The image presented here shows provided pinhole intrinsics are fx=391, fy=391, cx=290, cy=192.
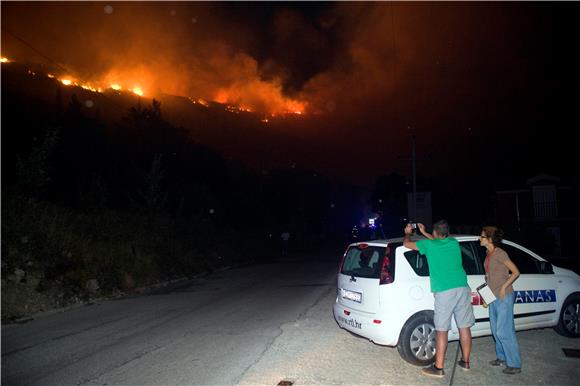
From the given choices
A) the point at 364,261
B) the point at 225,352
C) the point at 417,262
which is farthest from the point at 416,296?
the point at 225,352

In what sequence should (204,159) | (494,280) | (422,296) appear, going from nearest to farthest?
(494,280), (422,296), (204,159)

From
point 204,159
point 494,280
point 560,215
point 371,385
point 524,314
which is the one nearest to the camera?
point 371,385

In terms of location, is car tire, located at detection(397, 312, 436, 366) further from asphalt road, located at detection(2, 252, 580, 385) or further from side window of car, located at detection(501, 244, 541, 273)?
side window of car, located at detection(501, 244, 541, 273)

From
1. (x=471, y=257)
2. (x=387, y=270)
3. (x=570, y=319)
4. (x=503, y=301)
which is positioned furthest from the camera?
(x=570, y=319)

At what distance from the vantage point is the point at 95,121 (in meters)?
41.7

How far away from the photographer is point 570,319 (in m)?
6.43

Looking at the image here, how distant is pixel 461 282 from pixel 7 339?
27.0 ft

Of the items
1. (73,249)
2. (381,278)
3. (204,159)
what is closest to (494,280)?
(381,278)

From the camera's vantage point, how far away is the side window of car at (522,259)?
6223 millimetres

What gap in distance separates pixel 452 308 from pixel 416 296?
616mm

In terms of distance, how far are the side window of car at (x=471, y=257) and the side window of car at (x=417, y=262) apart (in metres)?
0.70

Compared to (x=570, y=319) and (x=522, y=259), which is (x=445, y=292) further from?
(x=570, y=319)

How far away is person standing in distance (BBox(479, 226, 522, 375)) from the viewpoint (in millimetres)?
4895

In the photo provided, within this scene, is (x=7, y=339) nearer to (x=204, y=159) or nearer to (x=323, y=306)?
(x=323, y=306)
